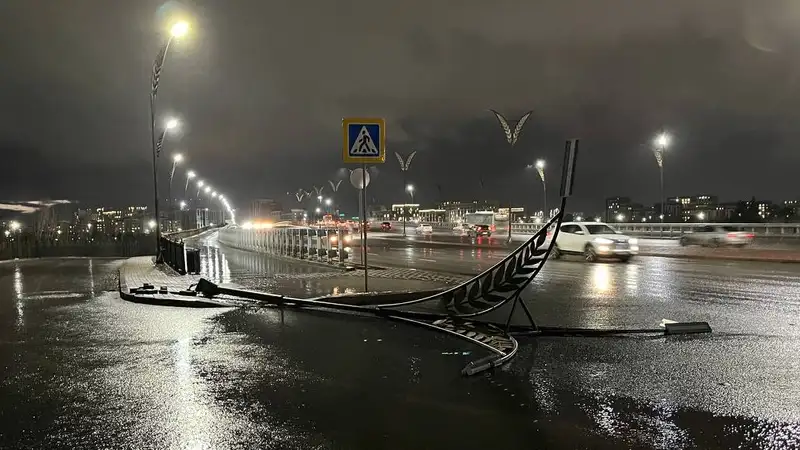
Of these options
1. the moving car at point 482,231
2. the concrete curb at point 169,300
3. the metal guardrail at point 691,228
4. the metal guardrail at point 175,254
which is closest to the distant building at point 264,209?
the moving car at point 482,231

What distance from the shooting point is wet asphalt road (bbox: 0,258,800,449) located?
186 inches

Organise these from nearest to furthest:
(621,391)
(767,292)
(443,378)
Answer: (621,391)
(443,378)
(767,292)

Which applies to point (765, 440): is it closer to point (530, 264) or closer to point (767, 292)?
point (530, 264)

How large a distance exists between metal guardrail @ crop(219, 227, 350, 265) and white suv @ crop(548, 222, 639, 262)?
29.1ft

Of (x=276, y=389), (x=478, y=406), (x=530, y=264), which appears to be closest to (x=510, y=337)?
(x=530, y=264)

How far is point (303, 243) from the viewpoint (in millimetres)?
26031

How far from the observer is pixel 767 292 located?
13.3m

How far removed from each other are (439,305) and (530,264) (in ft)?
10.6

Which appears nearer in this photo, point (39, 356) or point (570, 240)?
point (39, 356)

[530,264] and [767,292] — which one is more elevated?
[530,264]

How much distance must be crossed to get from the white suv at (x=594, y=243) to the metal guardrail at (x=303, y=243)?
8.86 meters

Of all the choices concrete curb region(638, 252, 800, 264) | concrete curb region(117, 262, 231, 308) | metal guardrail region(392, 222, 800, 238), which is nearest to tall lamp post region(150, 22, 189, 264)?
concrete curb region(117, 262, 231, 308)

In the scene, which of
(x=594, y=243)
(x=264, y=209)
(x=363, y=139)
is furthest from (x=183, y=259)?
(x=264, y=209)

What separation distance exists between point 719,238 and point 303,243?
79.8ft
